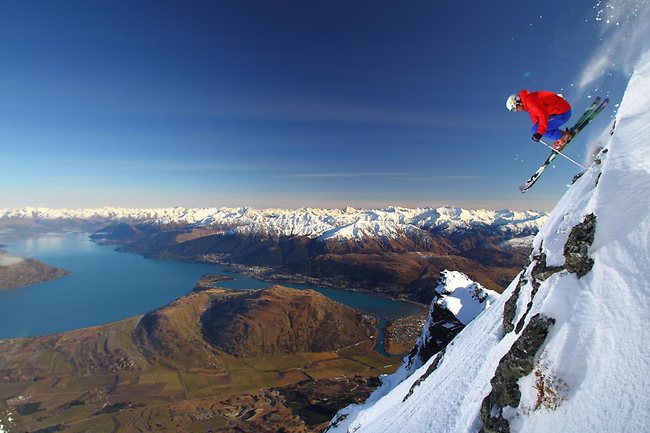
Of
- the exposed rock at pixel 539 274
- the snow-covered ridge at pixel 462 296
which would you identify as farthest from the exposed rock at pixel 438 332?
the exposed rock at pixel 539 274

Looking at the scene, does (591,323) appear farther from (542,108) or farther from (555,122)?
(555,122)

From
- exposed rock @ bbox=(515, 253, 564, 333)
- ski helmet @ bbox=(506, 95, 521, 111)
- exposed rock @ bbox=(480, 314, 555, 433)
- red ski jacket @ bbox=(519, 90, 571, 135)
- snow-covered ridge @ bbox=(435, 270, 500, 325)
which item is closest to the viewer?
exposed rock @ bbox=(480, 314, 555, 433)

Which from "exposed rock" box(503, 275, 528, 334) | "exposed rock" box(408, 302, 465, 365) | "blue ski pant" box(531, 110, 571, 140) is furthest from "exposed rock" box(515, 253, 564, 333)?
"exposed rock" box(408, 302, 465, 365)

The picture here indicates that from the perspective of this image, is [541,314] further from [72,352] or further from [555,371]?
[72,352]

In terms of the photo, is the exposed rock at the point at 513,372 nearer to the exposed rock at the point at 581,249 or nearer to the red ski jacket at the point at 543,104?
the exposed rock at the point at 581,249

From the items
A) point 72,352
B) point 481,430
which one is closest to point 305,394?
point 72,352

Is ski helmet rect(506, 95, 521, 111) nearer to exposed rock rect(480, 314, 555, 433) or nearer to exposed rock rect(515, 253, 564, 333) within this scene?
exposed rock rect(515, 253, 564, 333)

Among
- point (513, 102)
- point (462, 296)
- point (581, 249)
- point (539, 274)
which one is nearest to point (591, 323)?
point (581, 249)
